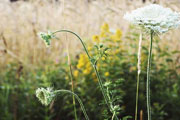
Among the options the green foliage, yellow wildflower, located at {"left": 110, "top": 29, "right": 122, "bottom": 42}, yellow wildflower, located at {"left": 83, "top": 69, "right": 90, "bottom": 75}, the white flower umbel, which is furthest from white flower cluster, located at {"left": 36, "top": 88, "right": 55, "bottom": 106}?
yellow wildflower, located at {"left": 110, "top": 29, "right": 122, "bottom": 42}

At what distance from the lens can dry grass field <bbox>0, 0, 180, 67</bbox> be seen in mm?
3150

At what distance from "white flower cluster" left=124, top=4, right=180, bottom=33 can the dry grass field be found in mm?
1945

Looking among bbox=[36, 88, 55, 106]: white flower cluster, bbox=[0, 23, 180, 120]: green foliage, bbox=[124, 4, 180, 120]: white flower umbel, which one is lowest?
bbox=[0, 23, 180, 120]: green foliage

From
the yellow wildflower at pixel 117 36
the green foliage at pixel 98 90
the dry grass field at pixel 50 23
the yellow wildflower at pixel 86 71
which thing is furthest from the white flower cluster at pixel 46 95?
the dry grass field at pixel 50 23

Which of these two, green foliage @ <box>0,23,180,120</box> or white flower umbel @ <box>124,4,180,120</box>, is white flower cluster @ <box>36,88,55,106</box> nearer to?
white flower umbel @ <box>124,4,180,120</box>

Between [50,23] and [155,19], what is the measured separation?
3.03 m

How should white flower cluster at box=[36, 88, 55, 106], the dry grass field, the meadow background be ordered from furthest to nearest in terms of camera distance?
1. the dry grass field
2. the meadow background
3. white flower cluster at box=[36, 88, 55, 106]

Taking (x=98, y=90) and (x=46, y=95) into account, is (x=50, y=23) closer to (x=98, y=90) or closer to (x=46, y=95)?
(x=98, y=90)

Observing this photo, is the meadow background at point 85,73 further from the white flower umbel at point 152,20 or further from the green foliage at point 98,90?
the white flower umbel at point 152,20

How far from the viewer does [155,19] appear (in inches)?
31.3

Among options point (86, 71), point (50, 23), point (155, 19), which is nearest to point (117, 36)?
point (86, 71)

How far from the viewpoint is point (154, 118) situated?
2.18m

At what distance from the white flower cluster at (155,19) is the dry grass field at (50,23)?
6.38 ft

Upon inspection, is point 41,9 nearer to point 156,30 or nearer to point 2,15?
point 2,15
